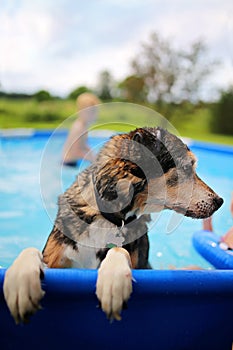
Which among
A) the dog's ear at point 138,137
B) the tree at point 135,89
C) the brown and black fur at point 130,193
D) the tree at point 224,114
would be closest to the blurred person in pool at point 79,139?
the brown and black fur at point 130,193

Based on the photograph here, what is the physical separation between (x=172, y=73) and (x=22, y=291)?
60.0 ft

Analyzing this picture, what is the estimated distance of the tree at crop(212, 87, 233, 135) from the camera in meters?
17.6

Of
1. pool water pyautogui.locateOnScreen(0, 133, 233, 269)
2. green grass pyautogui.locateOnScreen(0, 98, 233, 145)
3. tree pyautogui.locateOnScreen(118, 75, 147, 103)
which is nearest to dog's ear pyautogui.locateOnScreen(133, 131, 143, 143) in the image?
pool water pyautogui.locateOnScreen(0, 133, 233, 269)

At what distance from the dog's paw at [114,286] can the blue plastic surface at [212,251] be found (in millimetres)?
1156

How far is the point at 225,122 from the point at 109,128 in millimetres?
15687

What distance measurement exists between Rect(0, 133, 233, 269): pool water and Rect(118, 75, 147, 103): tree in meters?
10.4

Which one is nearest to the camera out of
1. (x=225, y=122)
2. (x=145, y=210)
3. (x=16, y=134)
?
(x=145, y=210)

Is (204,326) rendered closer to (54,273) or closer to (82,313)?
(82,313)

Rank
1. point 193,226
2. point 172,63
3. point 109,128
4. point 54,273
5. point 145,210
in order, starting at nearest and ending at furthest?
1. point 54,273
2. point 145,210
3. point 109,128
4. point 193,226
5. point 172,63

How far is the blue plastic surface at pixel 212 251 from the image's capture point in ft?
9.76

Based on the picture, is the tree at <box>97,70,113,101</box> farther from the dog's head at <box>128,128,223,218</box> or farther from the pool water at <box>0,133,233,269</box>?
the dog's head at <box>128,128,223,218</box>

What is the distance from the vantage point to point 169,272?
2.00m

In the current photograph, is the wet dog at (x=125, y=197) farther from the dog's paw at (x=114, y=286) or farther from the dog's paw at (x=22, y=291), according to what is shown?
the dog's paw at (x=22, y=291)

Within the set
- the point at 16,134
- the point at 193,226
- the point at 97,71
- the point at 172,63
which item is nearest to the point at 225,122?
the point at 172,63
